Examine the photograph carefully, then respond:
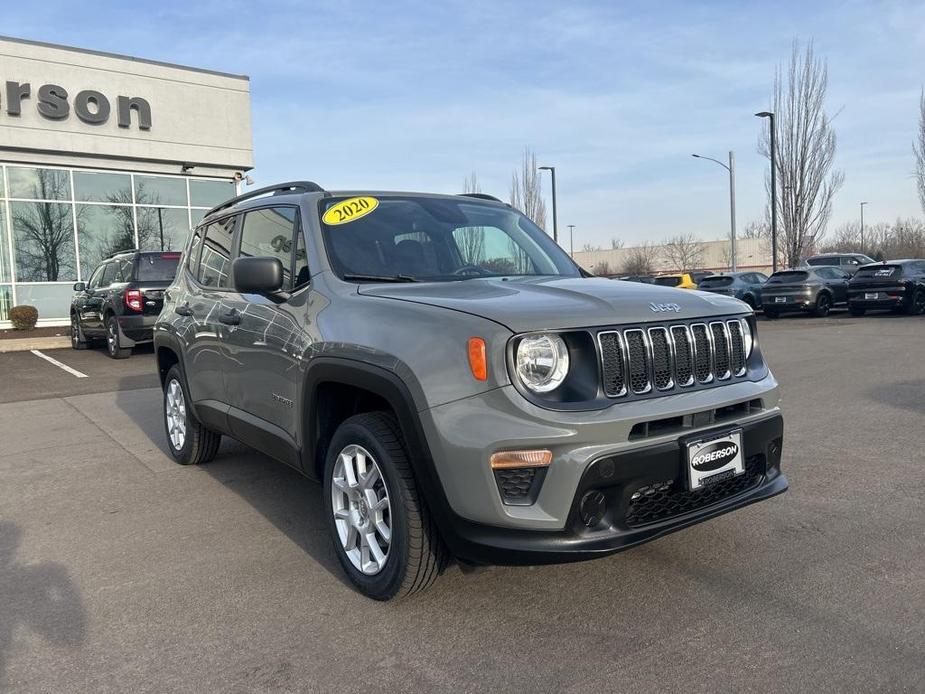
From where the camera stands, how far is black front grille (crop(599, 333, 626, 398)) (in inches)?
119

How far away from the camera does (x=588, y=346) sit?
119 inches

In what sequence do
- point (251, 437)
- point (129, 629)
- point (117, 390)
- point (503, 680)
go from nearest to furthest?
point (503, 680), point (129, 629), point (251, 437), point (117, 390)

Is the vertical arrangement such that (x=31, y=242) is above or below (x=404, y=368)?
above

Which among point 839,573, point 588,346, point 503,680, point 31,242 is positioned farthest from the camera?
point 31,242

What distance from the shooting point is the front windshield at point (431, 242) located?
4.03m

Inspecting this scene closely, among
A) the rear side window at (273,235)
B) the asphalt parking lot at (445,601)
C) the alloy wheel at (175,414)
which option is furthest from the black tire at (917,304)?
the rear side window at (273,235)

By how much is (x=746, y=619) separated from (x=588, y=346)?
1.25 m

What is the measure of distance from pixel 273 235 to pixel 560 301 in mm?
2000

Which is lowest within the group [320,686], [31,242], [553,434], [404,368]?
[320,686]

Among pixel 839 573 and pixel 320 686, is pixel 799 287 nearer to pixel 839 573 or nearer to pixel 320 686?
pixel 839 573

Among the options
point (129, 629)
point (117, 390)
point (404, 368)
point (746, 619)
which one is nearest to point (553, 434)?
point (404, 368)

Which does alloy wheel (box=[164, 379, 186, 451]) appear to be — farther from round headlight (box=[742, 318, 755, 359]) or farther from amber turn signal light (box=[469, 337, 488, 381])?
round headlight (box=[742, 318, 755, 359])

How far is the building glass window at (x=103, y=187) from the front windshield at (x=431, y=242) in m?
19.1

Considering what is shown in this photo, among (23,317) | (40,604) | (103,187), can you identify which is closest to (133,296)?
(23,317)
